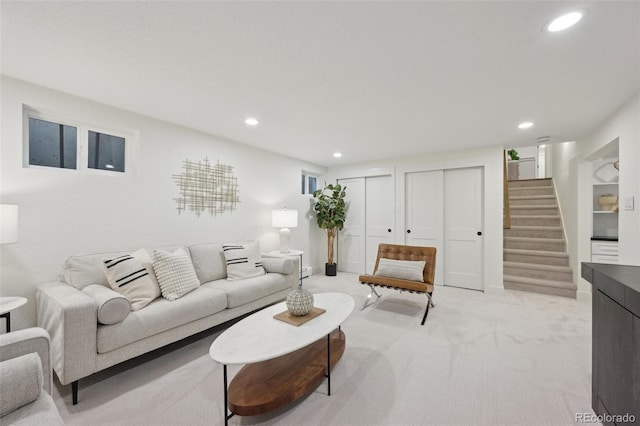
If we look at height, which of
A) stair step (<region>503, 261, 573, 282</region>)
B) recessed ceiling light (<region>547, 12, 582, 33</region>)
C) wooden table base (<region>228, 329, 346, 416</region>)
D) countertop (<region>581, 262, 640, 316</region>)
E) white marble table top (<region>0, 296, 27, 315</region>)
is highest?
recessed ceiling light (<region>547, 12, 582, 33</region>)

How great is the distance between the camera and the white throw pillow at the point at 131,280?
7.16 feet

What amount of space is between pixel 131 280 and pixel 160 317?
16.4 inches

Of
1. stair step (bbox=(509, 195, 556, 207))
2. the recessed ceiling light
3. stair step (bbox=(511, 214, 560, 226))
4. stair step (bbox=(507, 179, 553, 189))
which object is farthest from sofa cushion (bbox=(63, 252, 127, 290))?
stair step (bbox=(507, 179, 553, 189))

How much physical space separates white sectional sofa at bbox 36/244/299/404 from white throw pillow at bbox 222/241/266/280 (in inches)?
4.4

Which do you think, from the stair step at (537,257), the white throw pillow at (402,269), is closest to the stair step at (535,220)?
the stair step at (537,257)

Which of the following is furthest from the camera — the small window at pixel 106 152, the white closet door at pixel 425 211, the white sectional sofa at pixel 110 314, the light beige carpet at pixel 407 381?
the white closet door at pixel 425 211

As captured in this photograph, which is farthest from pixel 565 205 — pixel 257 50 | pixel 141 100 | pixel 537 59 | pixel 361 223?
pixel 141 100

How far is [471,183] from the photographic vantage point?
4.45 m

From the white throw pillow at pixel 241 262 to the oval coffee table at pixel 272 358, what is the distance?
1104mm

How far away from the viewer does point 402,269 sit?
3346 mm

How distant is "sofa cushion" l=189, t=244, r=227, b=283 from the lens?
299 cm

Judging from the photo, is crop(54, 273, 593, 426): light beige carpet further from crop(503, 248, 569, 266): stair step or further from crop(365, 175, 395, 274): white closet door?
crop(365, 175, 395, 274): white closet door

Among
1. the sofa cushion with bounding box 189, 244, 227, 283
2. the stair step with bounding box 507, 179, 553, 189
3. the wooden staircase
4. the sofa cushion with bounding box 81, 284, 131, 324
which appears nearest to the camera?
the sofa cushion with bounding box 81, 284, 131, 324

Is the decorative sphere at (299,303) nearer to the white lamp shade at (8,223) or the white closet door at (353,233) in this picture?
the white lamp shade at (8,223)
